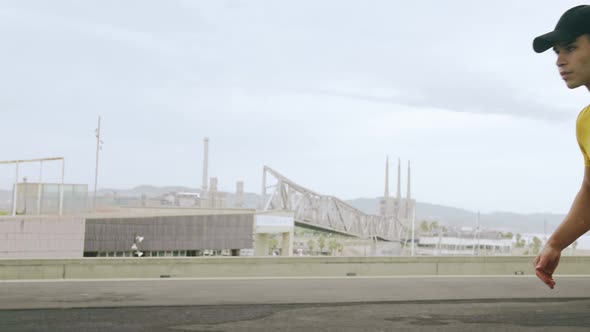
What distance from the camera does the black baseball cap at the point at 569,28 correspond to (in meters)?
2.03

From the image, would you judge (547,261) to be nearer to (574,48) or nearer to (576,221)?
(576,221)

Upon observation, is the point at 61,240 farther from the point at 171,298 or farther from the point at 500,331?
the point at 500,331

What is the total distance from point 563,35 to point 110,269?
11.2 m

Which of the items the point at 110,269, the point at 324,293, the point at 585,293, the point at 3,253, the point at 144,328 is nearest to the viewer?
the point at 144,328

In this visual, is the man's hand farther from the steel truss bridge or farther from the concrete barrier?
the steel truss bridge

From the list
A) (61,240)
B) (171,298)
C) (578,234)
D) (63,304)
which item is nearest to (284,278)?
(171,298)

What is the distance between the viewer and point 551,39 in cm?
207

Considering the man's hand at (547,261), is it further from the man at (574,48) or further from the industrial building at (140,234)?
the industrial building at (140,234)

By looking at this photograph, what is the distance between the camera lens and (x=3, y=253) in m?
33.8

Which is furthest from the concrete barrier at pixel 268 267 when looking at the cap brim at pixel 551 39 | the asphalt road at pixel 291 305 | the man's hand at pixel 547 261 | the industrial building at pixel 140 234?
the industrial building at pixel 140 234

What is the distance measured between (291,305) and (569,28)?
6.74 metres

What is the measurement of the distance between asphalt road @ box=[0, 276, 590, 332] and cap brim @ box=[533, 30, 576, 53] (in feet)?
16.1

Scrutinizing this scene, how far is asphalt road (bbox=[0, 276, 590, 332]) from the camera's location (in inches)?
273

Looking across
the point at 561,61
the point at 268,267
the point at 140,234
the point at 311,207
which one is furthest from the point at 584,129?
the point at 311,207
